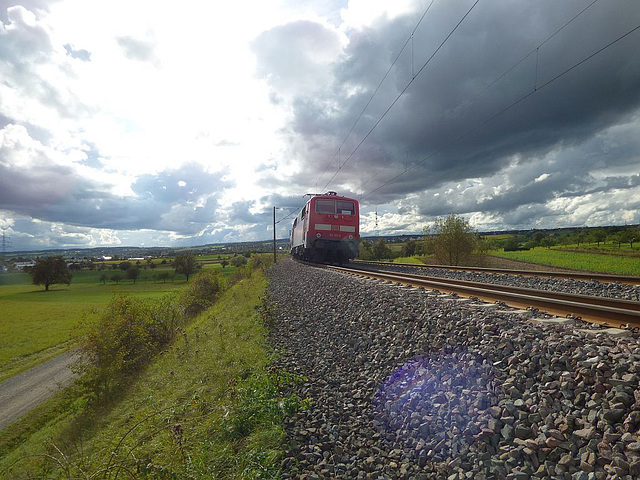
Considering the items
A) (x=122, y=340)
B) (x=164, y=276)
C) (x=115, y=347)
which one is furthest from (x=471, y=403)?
(x=164, y=276)

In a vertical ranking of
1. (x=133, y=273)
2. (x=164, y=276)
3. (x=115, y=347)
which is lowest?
(x=164, y=276)

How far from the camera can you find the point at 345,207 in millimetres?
21625

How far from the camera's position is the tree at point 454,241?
34.1 m

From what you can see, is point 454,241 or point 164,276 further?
point 164,276

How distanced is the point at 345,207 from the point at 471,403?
731 inches

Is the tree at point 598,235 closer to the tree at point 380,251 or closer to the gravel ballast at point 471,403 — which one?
the tree at point 380,251

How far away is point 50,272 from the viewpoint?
3425 inches

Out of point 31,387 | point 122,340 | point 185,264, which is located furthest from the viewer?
point 185,264

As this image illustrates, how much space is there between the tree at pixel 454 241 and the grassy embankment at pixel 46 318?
26452mm

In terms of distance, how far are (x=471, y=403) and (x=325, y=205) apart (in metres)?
18.1

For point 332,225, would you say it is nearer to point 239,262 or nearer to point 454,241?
point 454,241

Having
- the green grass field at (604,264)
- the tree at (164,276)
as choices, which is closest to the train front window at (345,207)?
the green grass field at (604,264)

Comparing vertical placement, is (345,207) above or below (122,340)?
above

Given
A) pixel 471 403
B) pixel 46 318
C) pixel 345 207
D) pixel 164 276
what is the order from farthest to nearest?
pixel 164 276 → pixel 46 318 → pixel 345 207 → pixel 471 403
